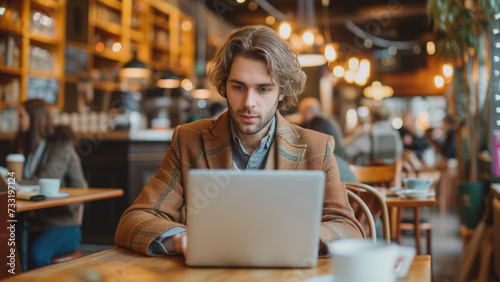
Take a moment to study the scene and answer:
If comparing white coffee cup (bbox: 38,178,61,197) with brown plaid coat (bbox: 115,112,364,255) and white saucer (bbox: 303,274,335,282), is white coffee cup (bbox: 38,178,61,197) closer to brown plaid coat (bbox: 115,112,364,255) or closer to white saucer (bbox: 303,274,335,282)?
brown plaid coat (bbox: 115,112,364,255)

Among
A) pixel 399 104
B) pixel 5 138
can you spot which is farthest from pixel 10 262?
pixel 399 104

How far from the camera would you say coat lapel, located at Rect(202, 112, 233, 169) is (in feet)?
5.24

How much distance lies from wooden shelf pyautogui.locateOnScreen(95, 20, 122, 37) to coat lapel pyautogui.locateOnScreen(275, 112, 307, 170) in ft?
19.7

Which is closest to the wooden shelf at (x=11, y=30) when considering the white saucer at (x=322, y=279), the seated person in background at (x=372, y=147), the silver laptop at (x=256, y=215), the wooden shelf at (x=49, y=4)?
the wooden shelf at (x=49, y=4)

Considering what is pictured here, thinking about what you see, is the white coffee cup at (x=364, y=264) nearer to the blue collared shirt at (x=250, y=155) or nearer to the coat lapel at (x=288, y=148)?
the coat lapel at (x=288, y=148)

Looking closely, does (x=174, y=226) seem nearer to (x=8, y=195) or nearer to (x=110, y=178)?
(x=8, y=195)

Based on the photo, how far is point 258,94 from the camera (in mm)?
1549

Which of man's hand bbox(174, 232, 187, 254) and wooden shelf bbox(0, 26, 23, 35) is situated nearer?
man's hand bbox(174, 232, 187, 254)

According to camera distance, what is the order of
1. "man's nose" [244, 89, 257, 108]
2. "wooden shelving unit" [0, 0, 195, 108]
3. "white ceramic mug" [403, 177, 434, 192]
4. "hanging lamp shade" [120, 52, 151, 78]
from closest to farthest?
"man's nose" [244, 89, 257, 108] < "white ceramic mug" [403, 177, 434, 192] < "wooden shelving unit" [0, 0, 195, 108] < "hanging lamp shade" [120, 52, 151, 78]

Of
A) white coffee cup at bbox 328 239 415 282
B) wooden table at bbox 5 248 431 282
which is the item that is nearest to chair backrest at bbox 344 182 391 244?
wooden table at bbox 5 248 431 282

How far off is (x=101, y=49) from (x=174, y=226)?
6570mm

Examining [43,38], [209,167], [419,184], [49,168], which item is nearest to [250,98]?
[209,167]

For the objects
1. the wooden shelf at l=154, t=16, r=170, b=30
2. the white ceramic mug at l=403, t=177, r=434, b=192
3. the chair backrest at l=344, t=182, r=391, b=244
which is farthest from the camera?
the wooden shelf at l=154, t=16, r=170, b=30

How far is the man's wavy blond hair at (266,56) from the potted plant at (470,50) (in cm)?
205
